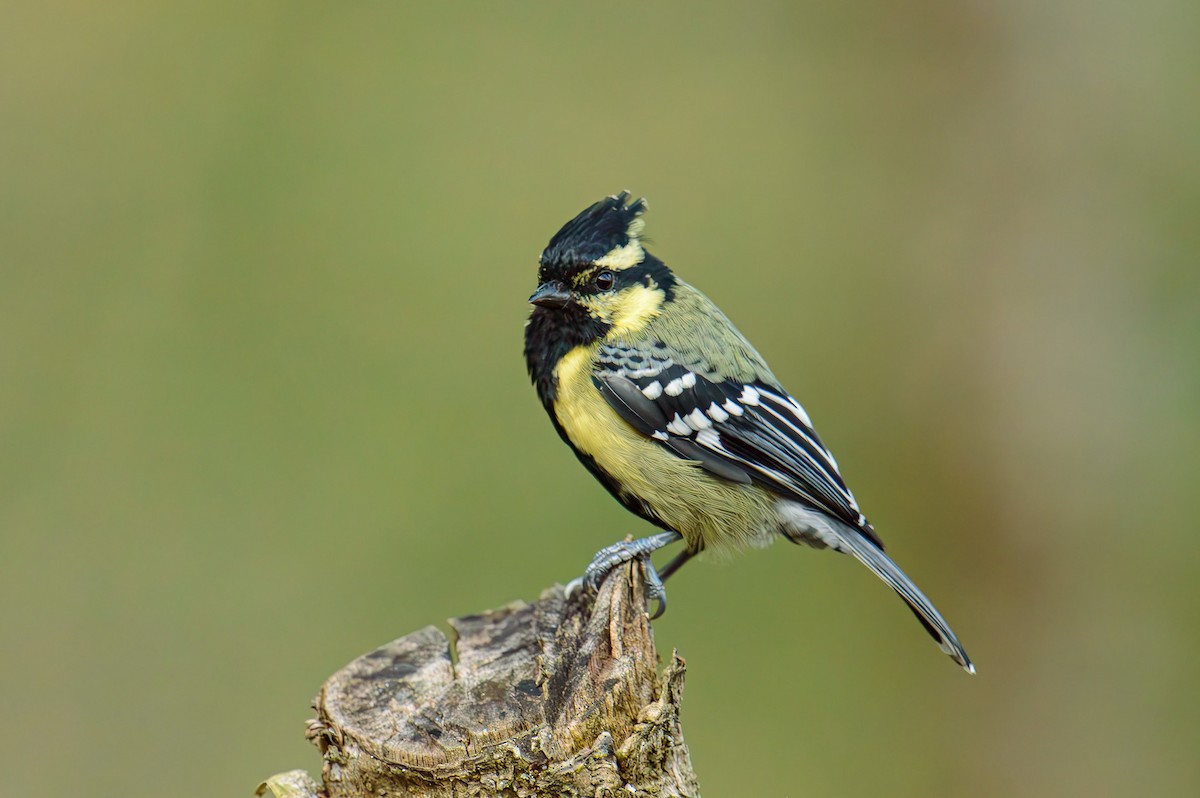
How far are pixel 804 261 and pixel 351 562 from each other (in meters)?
2.92

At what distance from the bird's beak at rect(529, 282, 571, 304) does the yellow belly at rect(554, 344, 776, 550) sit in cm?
17

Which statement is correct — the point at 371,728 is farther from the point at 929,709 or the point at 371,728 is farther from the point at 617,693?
the point at 929,709

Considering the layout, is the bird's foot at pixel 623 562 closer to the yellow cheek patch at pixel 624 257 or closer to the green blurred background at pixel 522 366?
the yellow cheek patch at pixel 624 257

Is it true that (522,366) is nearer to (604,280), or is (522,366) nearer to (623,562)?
(604,280)

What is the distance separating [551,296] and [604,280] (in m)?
0.19

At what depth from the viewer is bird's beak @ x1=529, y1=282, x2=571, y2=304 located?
3561 mm

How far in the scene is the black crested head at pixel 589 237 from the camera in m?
3.54

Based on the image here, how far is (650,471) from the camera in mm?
3553

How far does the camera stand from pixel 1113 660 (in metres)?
5.32

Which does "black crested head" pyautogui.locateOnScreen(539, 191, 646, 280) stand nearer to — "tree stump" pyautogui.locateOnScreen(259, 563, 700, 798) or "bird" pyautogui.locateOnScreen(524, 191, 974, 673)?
"bird" pyautogui.locateOnScreen(524, 191, 974, 673)

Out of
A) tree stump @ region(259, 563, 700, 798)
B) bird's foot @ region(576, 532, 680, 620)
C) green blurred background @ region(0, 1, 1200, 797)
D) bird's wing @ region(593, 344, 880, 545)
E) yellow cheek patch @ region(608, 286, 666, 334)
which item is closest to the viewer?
tree stump @ region(259, 563, 700, 798)

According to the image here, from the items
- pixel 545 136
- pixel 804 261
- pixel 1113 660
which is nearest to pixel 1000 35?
pixel 804 261

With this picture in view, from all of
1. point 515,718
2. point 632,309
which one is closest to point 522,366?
point 632,309

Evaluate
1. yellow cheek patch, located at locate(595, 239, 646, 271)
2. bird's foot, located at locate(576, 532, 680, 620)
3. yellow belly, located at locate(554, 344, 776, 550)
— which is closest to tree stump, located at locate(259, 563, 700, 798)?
bird's foot, located at locate(576, 532, 680, 620)
